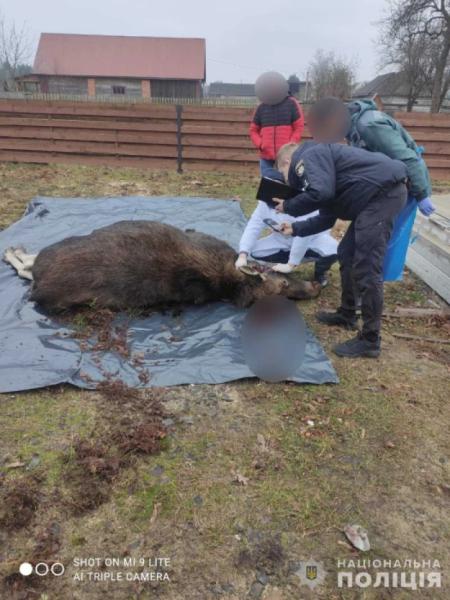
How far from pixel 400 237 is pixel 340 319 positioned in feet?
3.13

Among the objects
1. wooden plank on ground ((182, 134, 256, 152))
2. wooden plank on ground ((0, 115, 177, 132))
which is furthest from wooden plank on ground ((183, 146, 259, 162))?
wooden plank on ground ((0, 115, 177, 132))

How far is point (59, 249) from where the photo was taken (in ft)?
13.5

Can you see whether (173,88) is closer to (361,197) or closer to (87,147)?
(87,147)

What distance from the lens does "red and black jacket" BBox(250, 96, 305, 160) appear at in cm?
714

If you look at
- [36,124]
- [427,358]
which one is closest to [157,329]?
[427,358]

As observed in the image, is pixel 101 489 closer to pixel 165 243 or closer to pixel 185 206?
pixel 165 243

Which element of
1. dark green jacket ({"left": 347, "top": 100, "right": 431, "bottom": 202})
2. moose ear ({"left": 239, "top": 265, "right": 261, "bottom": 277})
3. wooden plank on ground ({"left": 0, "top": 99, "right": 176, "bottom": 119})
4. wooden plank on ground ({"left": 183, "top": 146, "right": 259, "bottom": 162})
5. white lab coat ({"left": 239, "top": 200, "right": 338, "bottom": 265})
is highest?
wooden plank on ground ({"left": 0, "top": 99, "right": 176, "bottom": 119})

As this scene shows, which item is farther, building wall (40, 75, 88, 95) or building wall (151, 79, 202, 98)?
building wall (151, 79, 202, 98)

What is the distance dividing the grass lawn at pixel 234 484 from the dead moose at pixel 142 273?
110cm

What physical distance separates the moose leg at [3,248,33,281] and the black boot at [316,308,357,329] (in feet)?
10.5

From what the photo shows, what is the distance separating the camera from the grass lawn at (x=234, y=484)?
6.78 feet

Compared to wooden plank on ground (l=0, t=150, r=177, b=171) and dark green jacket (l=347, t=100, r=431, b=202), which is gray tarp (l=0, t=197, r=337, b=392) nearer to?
dark green jacket (l=347, t=100, r=431, b=202)

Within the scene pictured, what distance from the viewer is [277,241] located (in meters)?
5.31

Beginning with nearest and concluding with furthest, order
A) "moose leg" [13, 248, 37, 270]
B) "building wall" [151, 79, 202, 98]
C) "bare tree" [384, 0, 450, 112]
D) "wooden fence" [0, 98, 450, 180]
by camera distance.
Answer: "moose leg" [13, 248, 37, 270], "wooden fence" [0, 98, 450, 180], "bare tree" [384, 0, 450, 112], "building wall" [151, 79, 202, 98]
